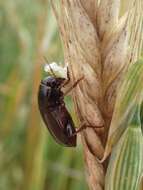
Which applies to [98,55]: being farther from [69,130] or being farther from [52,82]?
Result: [52,82]

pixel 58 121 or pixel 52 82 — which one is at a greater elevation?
pixel 52 82

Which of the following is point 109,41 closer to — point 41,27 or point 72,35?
point 72,35

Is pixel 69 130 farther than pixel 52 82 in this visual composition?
No

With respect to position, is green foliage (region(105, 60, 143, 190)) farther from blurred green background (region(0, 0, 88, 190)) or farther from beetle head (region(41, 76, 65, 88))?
blurred green background (region(0, 0, 88, 190))

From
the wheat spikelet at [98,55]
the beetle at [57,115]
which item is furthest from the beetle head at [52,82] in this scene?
the wheat spikelet at [98,55]

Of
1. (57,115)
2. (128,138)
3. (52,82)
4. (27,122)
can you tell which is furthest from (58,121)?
(27,122)

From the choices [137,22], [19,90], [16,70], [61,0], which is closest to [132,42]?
[137,22]

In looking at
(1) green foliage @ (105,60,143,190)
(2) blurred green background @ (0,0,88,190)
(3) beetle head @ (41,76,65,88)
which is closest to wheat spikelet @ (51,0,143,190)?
(1) green foliage @ (105,60,143,190)

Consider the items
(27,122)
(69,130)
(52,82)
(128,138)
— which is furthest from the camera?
(27,122)
